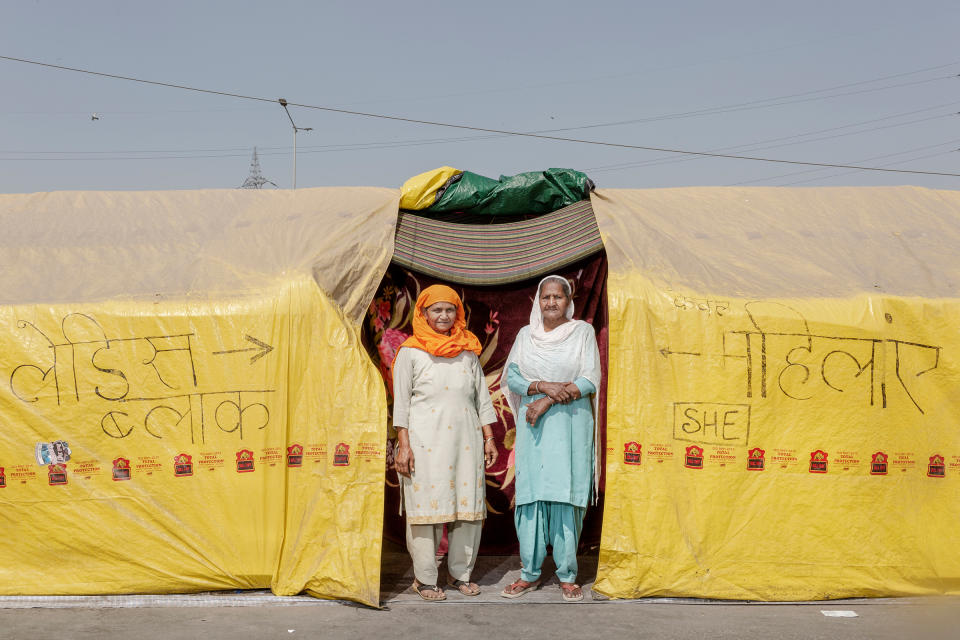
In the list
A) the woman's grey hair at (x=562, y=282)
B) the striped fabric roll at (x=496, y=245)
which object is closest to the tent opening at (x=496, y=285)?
the striped fabric roll at (x=496, y=245)

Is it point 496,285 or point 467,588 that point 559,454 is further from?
point 496,285

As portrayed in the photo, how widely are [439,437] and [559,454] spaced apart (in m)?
0.62

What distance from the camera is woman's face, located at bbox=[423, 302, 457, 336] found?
173 inches

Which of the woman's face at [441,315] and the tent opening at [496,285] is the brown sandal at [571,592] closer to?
the tent opening at [496,285]

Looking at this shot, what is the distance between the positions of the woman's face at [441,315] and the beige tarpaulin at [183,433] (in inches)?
16.0

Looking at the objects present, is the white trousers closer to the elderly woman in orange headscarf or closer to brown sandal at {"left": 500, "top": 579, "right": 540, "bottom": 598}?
the elderly woman in orange headscarf

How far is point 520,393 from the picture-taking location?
4457mm

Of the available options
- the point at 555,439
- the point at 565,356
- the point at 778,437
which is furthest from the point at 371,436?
the point at 778,437

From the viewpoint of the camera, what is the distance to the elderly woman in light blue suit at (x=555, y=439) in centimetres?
434

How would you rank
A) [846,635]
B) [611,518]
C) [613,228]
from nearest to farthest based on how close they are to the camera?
[846,635], [611,518], [613,228]

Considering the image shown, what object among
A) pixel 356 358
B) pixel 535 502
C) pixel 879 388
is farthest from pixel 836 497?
pixel 356 358

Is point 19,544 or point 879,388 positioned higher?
point 879,388

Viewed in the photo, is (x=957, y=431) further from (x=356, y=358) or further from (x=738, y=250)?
(x=356, y=358)

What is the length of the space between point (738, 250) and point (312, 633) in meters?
2.95
